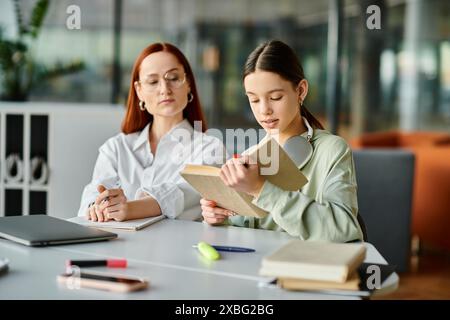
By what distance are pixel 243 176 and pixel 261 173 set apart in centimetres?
7

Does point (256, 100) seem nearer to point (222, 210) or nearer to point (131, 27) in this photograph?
point (222, 210)

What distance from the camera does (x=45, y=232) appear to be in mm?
1957

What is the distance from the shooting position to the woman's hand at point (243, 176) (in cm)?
178

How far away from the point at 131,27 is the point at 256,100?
5872 mm

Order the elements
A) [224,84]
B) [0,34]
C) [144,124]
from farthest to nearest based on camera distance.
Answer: [224,84]
[0,34]
[144,124]

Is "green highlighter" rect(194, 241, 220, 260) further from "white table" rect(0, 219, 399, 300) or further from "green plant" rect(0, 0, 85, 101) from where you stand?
"green plant" rect(0, 0, 85, 101)

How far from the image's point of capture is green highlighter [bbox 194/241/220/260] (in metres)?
1.75

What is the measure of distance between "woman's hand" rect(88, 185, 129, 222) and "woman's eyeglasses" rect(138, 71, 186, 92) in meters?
0.55

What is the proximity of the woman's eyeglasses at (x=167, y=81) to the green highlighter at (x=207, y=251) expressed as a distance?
37.8 inches

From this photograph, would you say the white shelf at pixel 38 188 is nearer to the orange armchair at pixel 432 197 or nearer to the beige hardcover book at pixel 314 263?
the orange armchair at pixel 432 197

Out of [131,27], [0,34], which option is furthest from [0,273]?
[131,27]

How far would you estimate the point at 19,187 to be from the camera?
4.31m

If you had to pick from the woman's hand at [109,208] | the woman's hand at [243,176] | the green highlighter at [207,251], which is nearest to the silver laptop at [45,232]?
the woman's hand at [109,208]

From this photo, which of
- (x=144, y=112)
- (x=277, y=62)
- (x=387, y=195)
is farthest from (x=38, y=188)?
(x=277, y=62)
